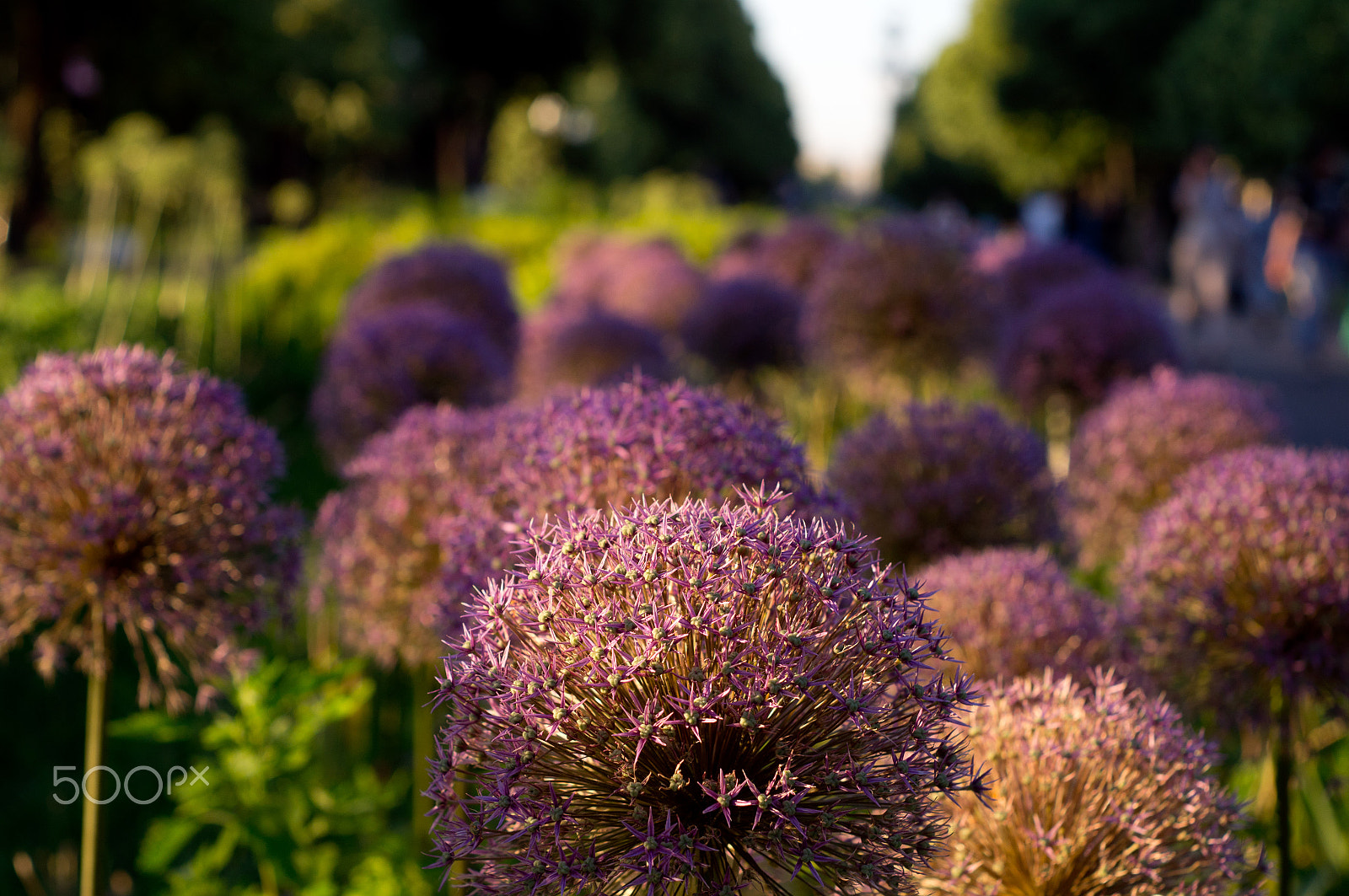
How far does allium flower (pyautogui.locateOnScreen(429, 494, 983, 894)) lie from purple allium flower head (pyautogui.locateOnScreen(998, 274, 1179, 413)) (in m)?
4.44

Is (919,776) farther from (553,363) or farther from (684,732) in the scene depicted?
(553,363)

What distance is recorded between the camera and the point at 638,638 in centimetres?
161

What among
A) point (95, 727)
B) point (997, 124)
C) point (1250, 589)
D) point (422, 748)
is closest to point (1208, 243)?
point (997, 124)

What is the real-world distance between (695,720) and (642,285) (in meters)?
7.07

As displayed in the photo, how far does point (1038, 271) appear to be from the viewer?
289 inches

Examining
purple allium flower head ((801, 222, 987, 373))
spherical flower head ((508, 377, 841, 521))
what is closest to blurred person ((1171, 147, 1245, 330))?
purple allium flower head ((801, 222, 987, 373))

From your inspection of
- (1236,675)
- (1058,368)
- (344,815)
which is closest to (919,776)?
(1236,675)

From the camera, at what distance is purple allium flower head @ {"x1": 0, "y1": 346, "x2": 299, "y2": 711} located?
2.41 metres

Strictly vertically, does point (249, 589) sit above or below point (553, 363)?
below

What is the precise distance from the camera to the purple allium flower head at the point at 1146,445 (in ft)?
13.3

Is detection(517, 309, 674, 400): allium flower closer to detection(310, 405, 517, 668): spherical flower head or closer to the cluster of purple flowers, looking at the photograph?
the cluster of purple flowers

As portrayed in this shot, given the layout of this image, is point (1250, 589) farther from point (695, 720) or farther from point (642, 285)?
point (642, 285)

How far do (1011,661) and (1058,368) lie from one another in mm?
3586

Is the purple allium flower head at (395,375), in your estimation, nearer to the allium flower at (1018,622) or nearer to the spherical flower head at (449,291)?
the spherical flower head at (449,291)
